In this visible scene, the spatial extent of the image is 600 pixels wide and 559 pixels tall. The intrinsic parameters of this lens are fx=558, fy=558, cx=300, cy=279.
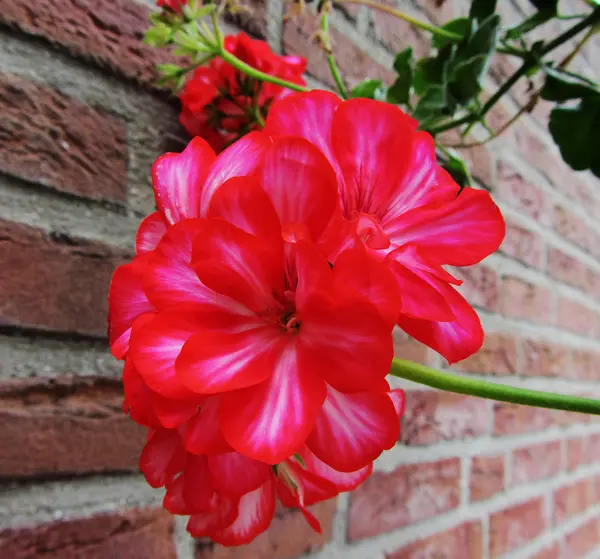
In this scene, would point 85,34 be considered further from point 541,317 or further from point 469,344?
point 541,317

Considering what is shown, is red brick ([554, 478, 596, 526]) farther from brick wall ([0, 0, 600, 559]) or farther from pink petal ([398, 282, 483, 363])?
pink petal ([398, 282, 483, 363])

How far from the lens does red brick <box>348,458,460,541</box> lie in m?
0.54

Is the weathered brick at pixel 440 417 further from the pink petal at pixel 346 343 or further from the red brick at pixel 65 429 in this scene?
the pink petal at pixel 346 343

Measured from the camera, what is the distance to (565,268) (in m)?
0.96

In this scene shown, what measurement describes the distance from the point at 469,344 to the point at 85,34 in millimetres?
312

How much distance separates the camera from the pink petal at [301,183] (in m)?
0.19

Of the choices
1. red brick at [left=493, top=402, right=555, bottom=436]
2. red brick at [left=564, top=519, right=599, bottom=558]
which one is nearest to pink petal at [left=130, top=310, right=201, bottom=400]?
red brick at [left=493, top=402, right=555, bottom=436]

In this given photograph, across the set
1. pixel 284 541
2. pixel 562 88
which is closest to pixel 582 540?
pixel 284 541

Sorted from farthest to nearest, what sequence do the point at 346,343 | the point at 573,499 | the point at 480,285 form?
the point at 573,499
the point at 480,285
the point at 346,343

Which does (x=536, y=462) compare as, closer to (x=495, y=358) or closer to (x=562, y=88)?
(x=495, y=358)

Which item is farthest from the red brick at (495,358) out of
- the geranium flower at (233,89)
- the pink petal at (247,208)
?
the pink petal at (247,208)

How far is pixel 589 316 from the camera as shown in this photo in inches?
41.4

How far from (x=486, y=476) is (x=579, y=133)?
48 centimetres

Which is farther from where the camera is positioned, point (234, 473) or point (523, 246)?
point (523, 246)
